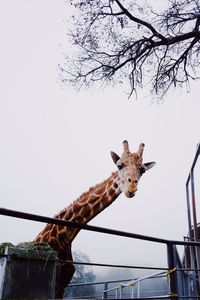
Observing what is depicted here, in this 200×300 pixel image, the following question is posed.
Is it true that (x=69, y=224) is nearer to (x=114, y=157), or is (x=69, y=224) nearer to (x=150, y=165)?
(x=114, y=157)

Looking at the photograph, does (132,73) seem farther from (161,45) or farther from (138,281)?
(138,281)

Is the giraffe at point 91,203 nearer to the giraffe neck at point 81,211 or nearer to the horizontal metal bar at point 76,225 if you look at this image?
the giraffe neck at point 81,211

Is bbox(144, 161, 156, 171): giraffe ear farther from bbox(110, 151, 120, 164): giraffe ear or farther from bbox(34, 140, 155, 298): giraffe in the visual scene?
bbox(110, 151, 120, 164): giraffe ear

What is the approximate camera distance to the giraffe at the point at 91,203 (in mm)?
5246

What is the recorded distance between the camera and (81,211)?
18.7 ft

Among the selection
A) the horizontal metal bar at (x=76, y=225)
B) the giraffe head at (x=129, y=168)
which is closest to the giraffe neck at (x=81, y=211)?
the giraffe head at (x=129, y=168)

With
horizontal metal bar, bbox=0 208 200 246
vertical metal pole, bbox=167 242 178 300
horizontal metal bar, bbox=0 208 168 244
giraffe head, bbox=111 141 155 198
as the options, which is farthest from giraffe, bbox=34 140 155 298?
horizontal metal bar, bbox=0 208 168 244

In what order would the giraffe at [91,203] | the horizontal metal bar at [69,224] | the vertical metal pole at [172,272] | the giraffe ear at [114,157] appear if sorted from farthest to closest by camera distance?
the giraffe ear at [114,157]
the giraffe at [91,203]
the vertical metal pole at [172,272]
the horizontal metal bar at [69,224]

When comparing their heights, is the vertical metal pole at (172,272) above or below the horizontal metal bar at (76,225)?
below

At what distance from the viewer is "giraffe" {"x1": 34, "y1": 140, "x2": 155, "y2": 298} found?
5246 millimetres

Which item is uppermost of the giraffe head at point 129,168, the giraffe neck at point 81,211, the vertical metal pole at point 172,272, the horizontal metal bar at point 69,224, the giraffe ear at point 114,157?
the giraffe ear at point 114,157

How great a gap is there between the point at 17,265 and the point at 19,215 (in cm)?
76

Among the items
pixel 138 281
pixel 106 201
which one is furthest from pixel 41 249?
pixel 138 281

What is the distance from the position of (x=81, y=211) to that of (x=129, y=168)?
1.10m
